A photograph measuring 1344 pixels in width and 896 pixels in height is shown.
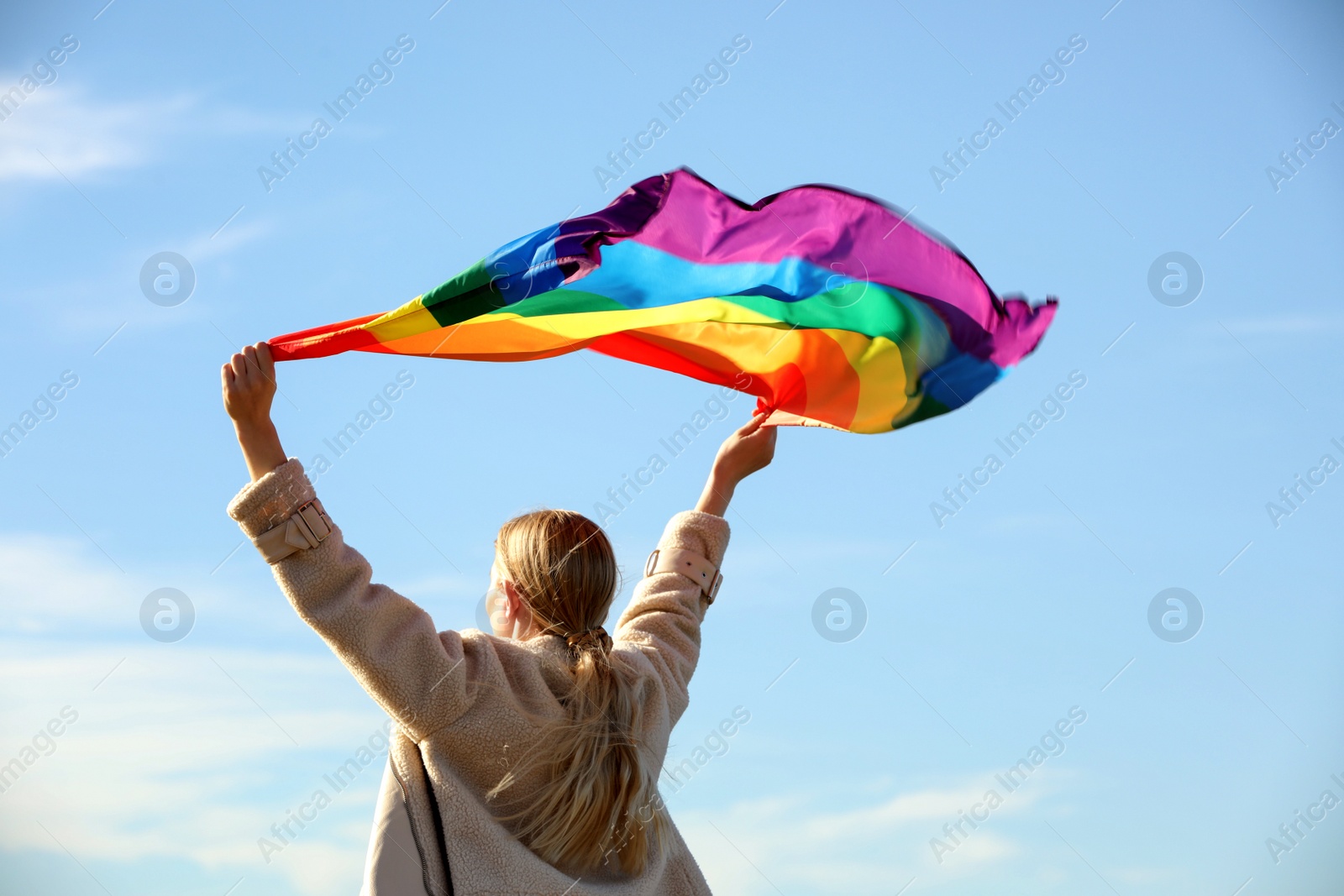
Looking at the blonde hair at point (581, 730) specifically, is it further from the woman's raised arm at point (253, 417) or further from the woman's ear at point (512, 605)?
the woman's raised arm at point (253, 417)

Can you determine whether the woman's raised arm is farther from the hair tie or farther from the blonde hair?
the hair tie

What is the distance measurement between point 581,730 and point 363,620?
0.60m

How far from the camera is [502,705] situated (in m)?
2.90

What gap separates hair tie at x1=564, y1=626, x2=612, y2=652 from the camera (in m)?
3.17

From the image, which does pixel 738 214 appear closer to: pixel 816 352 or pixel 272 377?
pixel 816 352

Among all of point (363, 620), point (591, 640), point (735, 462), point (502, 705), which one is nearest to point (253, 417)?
point (363, 620)

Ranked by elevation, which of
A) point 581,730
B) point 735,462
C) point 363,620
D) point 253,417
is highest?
point 735,462

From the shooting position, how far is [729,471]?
13.3 feet

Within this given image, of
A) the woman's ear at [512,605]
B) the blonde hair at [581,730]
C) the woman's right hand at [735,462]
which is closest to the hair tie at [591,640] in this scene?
the blonde hair at [581,730]

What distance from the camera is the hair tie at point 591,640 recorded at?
3174 millimetres

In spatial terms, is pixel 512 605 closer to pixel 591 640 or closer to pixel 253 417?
pixel 591 640

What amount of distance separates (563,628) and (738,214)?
1.41 m

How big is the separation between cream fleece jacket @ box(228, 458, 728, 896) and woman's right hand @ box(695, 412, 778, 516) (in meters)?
1.04

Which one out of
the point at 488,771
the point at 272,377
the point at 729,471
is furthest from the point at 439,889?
the point at 729,471
